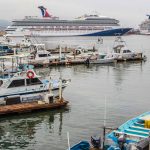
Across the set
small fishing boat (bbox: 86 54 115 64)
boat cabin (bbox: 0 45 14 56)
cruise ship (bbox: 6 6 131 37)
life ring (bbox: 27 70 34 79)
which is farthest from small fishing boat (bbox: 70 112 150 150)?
cruise ship (bbox: 6 6 131 37)

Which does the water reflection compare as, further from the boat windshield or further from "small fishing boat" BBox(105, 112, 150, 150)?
"small fishing boat" BBox(105, 112, 150, 150)

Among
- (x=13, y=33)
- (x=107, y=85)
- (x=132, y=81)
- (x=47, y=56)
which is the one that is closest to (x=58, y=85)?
(x=107, y=85)

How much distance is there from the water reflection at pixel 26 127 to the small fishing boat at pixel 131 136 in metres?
5.67

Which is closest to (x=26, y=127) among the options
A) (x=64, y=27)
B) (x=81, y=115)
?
(x=81, y=115)

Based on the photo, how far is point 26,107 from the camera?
1246 inches

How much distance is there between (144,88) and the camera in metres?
44.4

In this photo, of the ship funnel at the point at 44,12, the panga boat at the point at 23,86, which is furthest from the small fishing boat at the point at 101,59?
the ship funnel at the point at 44,12

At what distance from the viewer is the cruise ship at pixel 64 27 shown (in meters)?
175

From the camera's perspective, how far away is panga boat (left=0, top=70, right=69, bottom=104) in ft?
109

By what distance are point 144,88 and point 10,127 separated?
19695 mm

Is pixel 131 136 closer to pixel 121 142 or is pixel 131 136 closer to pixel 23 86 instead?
pixel 121 142

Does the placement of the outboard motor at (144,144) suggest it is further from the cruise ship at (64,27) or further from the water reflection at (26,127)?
the cruise ship at (64,27)

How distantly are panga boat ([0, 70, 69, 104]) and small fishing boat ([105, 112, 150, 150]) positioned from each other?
11467 mm

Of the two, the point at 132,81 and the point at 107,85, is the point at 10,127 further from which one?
the point at 132,81
